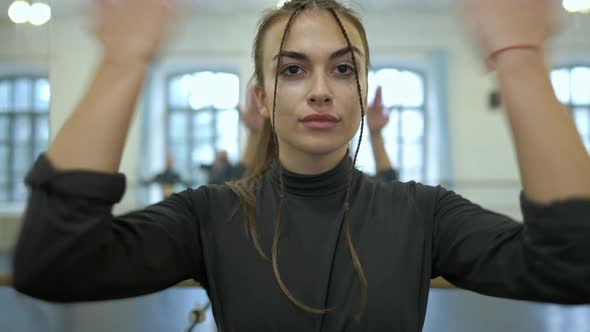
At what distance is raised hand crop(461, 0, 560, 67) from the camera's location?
681mm

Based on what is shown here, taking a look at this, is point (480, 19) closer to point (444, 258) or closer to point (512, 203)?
point (444, 258)

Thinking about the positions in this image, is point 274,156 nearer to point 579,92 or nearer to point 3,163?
point 3,163

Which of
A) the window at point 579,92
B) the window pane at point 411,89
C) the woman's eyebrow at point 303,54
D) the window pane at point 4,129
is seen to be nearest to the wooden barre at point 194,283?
the woman's eyebrow at point 303,54

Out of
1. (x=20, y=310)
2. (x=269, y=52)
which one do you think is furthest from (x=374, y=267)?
(x=20, y=310)

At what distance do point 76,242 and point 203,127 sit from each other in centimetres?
1002

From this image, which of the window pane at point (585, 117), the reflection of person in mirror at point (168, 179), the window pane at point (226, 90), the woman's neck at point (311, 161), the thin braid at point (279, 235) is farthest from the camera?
the window pane at point (226, 90)

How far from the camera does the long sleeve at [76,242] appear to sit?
0.70m

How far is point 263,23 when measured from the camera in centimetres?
118

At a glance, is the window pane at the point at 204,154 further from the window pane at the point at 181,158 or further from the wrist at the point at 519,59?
the wrist at the point at 519,59

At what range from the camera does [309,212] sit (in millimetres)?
1083

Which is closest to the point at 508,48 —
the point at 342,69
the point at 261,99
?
the point at 342,69

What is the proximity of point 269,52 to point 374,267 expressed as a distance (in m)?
0.44

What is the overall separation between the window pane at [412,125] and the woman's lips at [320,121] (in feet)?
31.7

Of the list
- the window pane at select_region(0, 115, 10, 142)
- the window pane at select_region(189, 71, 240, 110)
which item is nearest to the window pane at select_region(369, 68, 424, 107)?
the window pane at select_region(189, 71, 240, 110)
